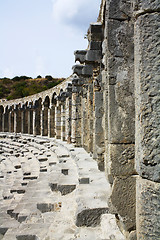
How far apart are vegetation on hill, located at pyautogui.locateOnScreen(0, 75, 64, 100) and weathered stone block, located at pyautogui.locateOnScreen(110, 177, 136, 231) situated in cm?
4357

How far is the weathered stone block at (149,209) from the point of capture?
177 centimetres

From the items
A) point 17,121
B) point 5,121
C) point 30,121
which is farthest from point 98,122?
point 5,121

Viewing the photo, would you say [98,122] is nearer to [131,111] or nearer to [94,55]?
[94,55]

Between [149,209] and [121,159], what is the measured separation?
1.11 m

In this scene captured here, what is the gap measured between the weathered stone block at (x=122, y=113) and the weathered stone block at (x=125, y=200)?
1.70 feet

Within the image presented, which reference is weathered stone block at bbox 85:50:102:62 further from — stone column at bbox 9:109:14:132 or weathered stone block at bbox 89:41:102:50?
stone column at bbox 9:109:14:132

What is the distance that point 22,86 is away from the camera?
165ft

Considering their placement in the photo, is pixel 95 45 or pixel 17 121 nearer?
pixel 95 45

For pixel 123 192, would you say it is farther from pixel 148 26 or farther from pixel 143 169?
pixel 148 26

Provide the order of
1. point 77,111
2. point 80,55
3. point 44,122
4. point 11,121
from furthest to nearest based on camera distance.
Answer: point 11,121 → point 44,122 → point 77,111 → point 80,55

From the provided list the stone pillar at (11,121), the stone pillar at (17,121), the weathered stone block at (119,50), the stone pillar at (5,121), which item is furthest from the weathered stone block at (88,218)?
the stone pillar at (5,121)

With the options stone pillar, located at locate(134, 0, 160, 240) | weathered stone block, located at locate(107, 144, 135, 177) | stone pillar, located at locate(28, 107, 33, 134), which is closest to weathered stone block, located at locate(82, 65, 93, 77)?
weathered stone block, located at locate(107, 144, 135, 177)

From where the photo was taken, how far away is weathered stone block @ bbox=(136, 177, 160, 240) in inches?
69.7

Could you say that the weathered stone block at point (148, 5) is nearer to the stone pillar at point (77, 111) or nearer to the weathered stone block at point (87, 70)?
the weathered stone block at point (87, 70)
